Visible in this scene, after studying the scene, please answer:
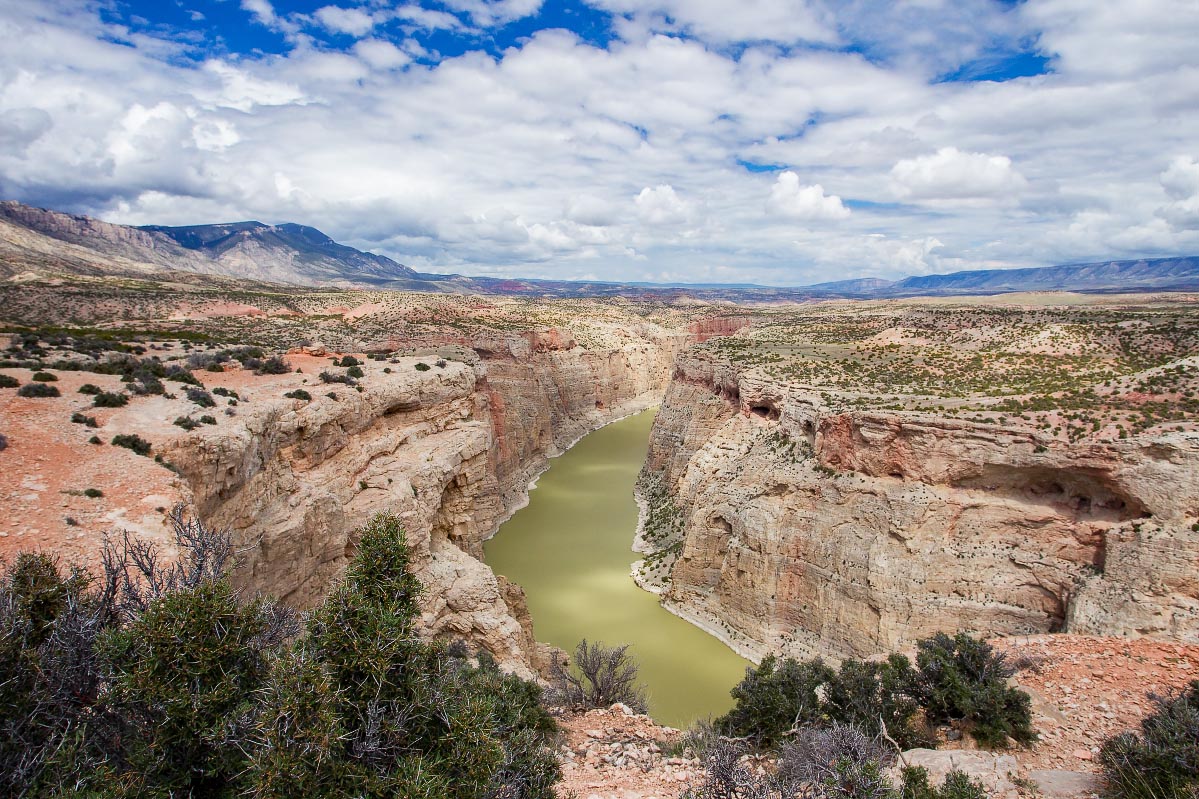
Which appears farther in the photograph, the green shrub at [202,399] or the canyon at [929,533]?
the canyon at [929,533]

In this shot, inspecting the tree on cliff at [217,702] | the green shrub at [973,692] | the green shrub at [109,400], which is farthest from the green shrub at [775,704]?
the green shrub at [109,400]

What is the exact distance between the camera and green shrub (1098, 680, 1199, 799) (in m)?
7.43

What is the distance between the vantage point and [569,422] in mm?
48875

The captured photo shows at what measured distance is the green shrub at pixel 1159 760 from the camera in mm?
7430

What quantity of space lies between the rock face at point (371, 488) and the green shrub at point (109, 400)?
269cm

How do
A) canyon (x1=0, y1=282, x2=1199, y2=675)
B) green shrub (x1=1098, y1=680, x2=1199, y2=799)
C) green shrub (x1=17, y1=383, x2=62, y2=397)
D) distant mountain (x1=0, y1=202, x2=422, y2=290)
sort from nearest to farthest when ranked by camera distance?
green shrub (x1=1098, y1=680, x2=1199, y2=799) → canyon (x1=0, y1=282, x2=1199, y2=675) → green shrub (x1=17, y1=383, x2=62, y2=397) → distant mountain (x1=0, y1=202, x2=422, y2=290)

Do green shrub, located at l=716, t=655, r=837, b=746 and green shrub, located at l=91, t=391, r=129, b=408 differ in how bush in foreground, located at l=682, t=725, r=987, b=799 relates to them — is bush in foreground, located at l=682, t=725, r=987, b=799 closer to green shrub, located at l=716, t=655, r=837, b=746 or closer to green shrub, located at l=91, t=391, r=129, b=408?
green shrub, located at l=716, t=655, r=837, b=746

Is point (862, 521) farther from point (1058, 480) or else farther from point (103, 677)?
point (103, 677)

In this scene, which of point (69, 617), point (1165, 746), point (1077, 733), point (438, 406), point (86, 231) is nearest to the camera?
point (69, 617)

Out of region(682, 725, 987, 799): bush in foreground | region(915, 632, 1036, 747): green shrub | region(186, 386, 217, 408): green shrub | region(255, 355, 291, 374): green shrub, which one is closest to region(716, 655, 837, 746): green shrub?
region(915, 632, 1036, 747): green shrub

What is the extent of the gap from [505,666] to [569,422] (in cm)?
3417

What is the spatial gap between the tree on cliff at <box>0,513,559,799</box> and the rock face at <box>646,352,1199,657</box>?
49.8 feet

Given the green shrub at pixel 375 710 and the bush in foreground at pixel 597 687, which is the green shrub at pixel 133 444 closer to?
the green shrub at pixel 375 710

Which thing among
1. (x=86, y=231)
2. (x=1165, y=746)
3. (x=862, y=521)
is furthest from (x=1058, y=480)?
(x=86, y=231)
